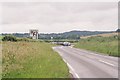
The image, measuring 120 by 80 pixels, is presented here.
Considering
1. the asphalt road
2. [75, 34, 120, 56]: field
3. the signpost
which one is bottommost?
[75, 34, 120, 56]: field

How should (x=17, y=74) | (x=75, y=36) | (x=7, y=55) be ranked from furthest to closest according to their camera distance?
(x=75, y=36) < (x=7, y=55) < (x=17, y=74)

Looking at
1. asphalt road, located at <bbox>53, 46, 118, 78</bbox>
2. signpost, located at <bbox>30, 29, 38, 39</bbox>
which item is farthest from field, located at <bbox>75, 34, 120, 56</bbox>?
Answer: asphalt road, located at <bbox>53, 46, 118, 78</bbox>

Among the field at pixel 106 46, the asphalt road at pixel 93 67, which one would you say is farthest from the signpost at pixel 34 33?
the field at pixel 106 46

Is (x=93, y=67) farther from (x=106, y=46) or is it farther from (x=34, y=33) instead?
(x=106, y=46)

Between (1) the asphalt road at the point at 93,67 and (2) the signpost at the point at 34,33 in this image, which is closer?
(1) the asphalt road at the point at 93,67

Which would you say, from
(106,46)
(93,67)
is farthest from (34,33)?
(106,46)

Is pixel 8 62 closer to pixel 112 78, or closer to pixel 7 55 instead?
pixel 7 55

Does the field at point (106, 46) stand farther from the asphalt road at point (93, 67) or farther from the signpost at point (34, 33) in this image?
the asphalt road at point (93, 67)

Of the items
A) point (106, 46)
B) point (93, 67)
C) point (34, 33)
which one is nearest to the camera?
point (93, 67)

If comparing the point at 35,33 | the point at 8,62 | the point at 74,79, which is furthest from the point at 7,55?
the point at 35,33

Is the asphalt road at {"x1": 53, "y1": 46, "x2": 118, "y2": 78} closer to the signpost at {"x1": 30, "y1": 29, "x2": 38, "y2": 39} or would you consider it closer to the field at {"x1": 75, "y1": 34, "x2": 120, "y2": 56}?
the signpost at {"x1": 30, "y1": 29, "x2": 38, "y2": 39}

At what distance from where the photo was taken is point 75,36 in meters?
190

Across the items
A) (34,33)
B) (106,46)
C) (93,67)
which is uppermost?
(34,33)

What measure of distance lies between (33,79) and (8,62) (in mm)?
6322
